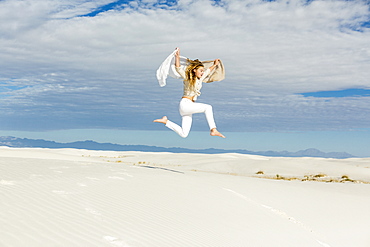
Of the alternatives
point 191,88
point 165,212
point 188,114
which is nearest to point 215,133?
point 188,114

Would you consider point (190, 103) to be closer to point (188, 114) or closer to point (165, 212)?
point (188, 114)

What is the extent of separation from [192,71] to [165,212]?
4350 millimetres

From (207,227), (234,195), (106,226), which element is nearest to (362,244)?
(234,195)

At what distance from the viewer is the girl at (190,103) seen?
34.3 ft

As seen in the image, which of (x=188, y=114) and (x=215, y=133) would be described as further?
(x=188, y=114)

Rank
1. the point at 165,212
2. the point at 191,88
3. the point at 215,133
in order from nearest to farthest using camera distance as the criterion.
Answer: the point at 165,212 → the point at 215,133 → the point at 191,88

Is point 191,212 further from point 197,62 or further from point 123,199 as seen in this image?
point 197,62

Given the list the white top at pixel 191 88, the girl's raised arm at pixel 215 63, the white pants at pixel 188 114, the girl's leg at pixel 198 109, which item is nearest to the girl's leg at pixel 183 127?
the white pants at pixel 188 114

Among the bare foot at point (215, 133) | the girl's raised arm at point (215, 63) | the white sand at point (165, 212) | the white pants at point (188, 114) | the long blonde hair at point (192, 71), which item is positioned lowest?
the white sand at point (165, 212)

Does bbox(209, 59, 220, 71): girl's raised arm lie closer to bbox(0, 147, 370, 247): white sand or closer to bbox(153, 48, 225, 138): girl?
bbox(153, 48, 225, 138): girl

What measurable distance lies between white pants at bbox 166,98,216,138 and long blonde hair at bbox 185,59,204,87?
505 mm

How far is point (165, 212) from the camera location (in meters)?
7.58

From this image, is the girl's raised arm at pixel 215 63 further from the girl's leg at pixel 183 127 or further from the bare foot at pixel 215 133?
the bare foot at pixel 215 133

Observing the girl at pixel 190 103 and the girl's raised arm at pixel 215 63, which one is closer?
the girl at pixel 190 103
